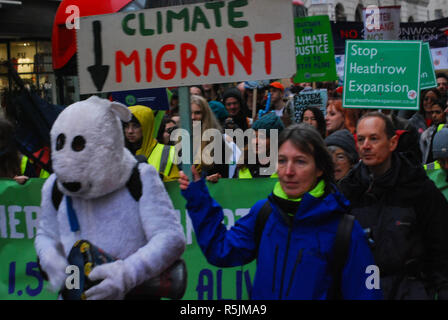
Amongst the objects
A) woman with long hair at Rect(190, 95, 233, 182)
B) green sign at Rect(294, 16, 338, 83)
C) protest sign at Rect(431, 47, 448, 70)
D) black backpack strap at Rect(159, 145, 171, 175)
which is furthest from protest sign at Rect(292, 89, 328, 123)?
protest sign at Rect(431, 47, 448, 70)

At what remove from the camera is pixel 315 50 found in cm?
832

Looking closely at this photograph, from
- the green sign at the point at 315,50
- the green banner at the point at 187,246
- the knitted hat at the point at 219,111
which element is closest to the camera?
the green banner at the point at 187,246

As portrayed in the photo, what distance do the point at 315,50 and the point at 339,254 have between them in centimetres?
614

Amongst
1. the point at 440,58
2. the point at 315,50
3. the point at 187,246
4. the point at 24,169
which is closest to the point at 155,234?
the point at 187,246

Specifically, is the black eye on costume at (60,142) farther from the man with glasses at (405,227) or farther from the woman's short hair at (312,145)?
the man with glasses at (405,227)

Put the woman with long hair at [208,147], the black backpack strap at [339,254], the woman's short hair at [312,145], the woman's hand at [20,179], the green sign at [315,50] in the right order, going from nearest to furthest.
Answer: the black backpack strap at [339,254], the woman's short hair at [312,145], the woman's hand at [20,179], the woman with long hair at [208,147], the green sign at [315,50]

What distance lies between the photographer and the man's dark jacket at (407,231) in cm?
326

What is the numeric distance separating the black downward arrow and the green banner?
3.53 feet

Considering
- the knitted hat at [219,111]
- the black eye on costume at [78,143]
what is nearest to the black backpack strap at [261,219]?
the black eye on costume at [78,143]

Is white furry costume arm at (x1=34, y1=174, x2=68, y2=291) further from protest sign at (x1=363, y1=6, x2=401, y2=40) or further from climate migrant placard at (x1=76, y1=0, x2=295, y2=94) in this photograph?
protest sign at (x1=363, y1=6, x2=401, y2=40)

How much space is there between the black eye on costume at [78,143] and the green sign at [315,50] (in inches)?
223

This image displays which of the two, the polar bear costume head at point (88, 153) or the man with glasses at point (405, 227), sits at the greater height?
the polar bear costume head at point (88, 153)

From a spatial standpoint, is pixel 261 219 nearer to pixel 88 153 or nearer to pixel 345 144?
pixel 88 153

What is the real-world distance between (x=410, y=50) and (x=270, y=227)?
3743 mm
